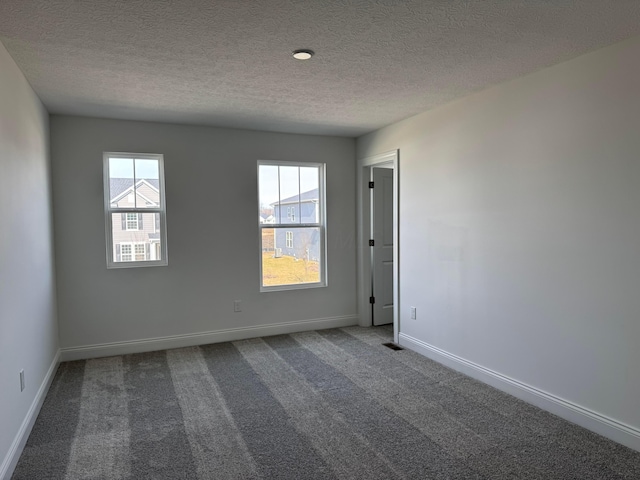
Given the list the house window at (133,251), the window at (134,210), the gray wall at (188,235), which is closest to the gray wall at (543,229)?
the gray wall at (188,235)

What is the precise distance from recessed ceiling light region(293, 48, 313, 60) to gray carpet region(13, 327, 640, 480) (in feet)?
7.95

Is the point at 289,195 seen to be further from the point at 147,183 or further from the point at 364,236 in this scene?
the point at 147,183

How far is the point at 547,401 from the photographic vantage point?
9.94 feet

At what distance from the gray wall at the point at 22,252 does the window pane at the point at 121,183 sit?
62cm

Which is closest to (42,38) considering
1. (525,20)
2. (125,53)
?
(125,53)

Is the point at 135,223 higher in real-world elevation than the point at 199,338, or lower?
higher

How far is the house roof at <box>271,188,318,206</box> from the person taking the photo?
5.15m

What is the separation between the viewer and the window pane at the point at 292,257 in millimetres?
5102

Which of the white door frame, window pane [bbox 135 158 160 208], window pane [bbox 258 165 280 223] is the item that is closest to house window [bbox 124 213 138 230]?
window pane [bbox 135 158 160 208]

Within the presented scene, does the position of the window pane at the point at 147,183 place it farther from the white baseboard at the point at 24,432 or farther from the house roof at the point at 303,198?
the white baseboard at the point at 24,432

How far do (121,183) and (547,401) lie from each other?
4.31 m

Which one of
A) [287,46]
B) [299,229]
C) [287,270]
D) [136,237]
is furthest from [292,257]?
[287,46]

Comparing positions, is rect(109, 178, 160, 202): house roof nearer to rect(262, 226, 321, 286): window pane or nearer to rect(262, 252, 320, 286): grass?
rect(262, 226, 321, 286): window pane

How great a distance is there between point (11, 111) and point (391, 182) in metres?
4.06
